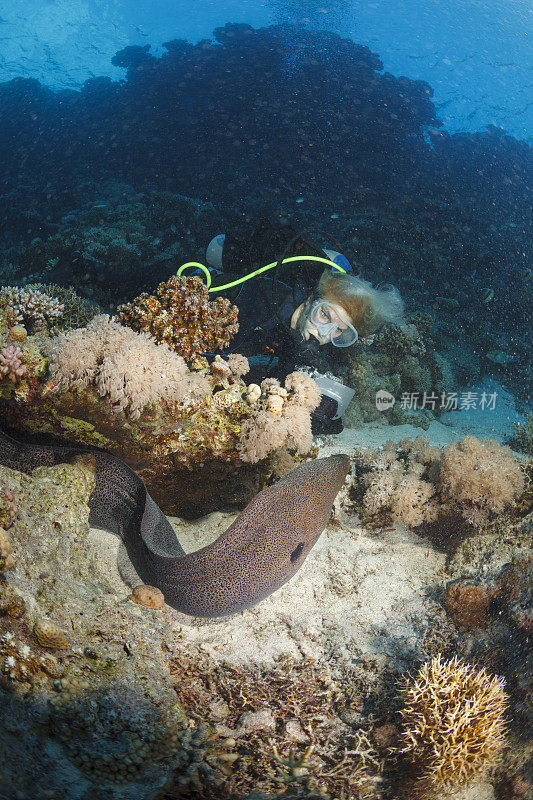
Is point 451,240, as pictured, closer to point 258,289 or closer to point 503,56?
point 258,289

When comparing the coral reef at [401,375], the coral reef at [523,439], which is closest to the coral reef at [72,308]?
the coral reef at [401,375]

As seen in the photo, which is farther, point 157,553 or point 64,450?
point 64,450

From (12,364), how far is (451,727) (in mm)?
3686

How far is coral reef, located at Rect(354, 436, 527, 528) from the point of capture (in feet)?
11.7

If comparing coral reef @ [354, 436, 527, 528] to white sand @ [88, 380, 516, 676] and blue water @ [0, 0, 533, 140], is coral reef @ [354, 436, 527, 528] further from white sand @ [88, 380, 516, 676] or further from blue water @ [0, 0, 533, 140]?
blue water @ [0, 0, 533, 140]

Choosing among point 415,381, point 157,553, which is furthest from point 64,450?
point 415,381

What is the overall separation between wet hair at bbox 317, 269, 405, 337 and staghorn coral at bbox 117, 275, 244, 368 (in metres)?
1.43

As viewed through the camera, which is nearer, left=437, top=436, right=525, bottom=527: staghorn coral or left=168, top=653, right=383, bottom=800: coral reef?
left=168, top=653, right=383, bottom=800: coral reef

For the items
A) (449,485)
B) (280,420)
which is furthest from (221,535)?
(449,485)

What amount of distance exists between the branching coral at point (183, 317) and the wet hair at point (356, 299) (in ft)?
4.69

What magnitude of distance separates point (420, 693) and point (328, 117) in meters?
25.3

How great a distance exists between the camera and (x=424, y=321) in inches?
384

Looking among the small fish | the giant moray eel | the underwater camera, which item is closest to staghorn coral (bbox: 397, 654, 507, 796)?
the giant moray eel

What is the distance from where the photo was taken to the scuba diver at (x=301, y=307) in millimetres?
4312
